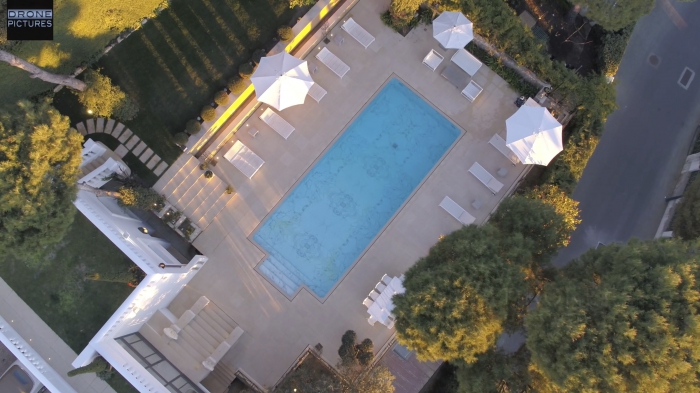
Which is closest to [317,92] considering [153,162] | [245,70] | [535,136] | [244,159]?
[245,70]

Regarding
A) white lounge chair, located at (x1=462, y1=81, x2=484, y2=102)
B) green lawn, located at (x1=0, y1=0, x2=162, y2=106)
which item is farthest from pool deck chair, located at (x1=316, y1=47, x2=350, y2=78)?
green lawn, located at (x1=0, y1=0, x2=162, y2=106)

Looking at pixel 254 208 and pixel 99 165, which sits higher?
pixel 254 208

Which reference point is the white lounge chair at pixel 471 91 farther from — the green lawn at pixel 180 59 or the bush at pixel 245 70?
the bush at pixel 245 70

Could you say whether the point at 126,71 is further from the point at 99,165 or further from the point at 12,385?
the point at 12,385

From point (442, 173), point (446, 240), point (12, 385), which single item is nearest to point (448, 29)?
point (442, 173)

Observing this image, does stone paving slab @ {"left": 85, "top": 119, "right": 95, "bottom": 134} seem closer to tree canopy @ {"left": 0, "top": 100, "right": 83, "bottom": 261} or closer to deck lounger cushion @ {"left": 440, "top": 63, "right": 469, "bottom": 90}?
tree canopy @ {"left": 0, "top": 100, "right": 83, "bottom": 261}

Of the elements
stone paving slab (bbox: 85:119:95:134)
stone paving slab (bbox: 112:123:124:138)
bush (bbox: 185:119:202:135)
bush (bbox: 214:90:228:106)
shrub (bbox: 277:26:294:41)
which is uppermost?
shrub (bbox: 277:26:294:41)

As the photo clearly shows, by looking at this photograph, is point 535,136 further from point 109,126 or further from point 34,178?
point 109,126
